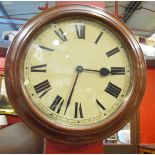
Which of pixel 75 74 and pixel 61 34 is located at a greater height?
pixel 61 34

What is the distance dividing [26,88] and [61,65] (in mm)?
119

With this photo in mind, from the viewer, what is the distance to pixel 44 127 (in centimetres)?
71

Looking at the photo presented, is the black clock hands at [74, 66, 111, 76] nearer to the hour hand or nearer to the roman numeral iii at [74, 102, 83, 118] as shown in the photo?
the hour hand

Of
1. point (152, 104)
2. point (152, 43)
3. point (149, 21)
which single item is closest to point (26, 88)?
point (152, 43)

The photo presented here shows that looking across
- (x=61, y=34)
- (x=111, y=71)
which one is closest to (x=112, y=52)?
(x=111, y=71)

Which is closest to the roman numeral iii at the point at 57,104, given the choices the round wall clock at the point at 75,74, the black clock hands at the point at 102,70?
the round wall clock at the point at 75,74

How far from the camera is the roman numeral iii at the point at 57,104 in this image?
0.73 m

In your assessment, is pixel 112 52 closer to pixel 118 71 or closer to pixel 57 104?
pixel 118 71

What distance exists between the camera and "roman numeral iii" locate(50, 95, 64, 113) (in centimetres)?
73

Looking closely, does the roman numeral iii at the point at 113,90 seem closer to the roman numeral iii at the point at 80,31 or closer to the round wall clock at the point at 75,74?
the round wall clock at the point at 75,74

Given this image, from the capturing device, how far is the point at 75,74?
0.76m

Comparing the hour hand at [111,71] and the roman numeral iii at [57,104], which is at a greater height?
the hour hand at [111,71]

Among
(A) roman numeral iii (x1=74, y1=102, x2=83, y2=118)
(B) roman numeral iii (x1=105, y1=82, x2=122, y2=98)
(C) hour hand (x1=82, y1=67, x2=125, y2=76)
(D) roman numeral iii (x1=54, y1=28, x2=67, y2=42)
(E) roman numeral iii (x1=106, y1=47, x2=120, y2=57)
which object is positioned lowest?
(A) roman numeral iii (x1=74, y1=102, x2=83, y2=118)

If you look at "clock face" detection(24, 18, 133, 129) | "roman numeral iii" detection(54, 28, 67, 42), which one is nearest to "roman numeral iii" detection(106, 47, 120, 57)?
"clock face" detection(24, 18, 133, 129)
